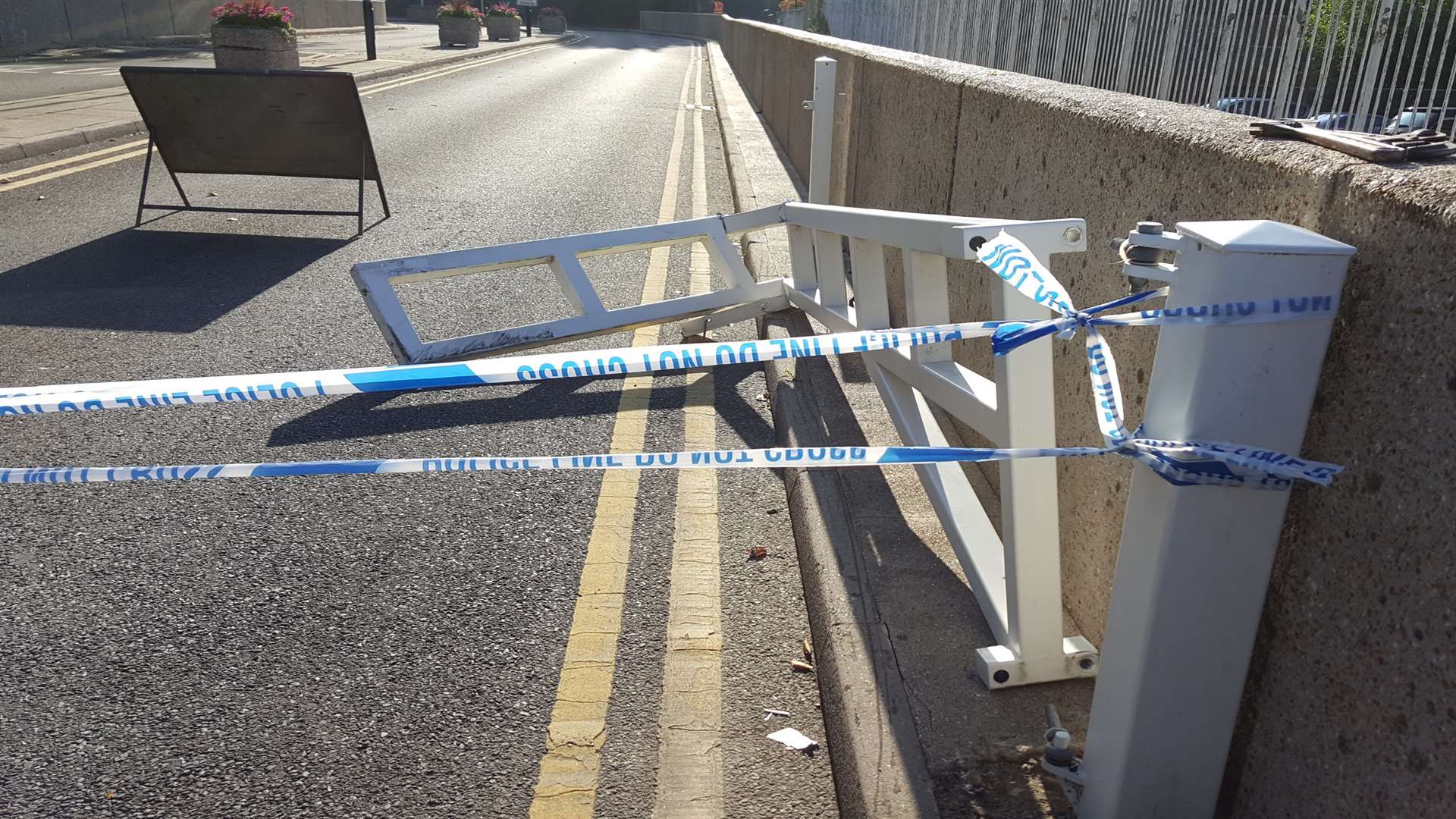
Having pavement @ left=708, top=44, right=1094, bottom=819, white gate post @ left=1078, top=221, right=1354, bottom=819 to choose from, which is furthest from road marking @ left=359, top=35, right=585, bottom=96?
white gate post @ left=1078, top=221, right=1354, bottom=819

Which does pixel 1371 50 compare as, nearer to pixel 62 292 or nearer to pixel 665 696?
pixel 665 696

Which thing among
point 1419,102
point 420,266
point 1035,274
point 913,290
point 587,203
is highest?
point 1419,102

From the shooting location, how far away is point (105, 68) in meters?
20.0

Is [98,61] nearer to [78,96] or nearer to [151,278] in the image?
[78,96]

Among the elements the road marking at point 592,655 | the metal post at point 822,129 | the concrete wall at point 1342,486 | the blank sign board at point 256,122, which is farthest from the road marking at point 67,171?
the concrete wall at point 1342,486

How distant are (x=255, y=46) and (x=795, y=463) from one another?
13.0 m

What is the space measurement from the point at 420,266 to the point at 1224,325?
398 cm

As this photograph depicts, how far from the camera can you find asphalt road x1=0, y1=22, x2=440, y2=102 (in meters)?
16.5

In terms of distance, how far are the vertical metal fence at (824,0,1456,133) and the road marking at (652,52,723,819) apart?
1.89 metres

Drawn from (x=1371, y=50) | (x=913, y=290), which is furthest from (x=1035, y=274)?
(x=1371, y=50)

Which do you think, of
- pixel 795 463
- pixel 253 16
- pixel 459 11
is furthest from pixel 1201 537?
pixel 459 11

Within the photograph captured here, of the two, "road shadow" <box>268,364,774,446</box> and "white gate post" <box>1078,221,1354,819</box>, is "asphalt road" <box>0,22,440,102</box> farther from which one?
"white gate post" <box>1078,221,1354,819</box>

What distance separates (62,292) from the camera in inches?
246

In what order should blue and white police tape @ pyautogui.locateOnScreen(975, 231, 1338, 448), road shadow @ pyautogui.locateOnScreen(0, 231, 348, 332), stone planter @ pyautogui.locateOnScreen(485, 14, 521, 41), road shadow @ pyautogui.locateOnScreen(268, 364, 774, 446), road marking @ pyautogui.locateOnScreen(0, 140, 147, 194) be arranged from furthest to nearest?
stone planter @ pyautogui.locateOnScreen(485, 14, 521, 41), road marking @ pyautogui.locateOnScreen(0, 140, 147, 194), road shadow @ pyautogui.locateOnScreen(0, 231, 348, 332), road shadow @ pyautogui.locateOnScreen(268, 364, 774, 446), blue and white police tape @ pyautogui.locateOnScreen(975, 231, 1338, 448)
